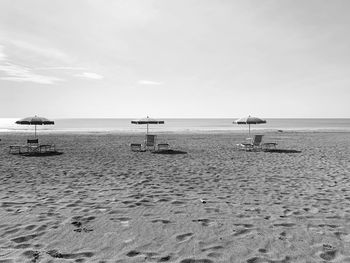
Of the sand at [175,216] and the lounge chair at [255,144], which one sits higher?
the lounge chair at [255,144]

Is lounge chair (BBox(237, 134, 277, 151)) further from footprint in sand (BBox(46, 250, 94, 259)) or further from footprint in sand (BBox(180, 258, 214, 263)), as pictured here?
footprint in sand (BBox(46, 250, 94, 259))

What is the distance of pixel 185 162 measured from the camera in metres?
12.1

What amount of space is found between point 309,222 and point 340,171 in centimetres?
565

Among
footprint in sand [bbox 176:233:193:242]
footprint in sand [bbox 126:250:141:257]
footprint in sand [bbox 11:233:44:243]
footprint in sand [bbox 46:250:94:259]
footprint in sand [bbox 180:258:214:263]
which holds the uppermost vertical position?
footprint in sand [bbox 11:233:44:243]

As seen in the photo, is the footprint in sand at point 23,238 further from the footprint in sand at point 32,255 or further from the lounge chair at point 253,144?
the lounge chair at point 253,144

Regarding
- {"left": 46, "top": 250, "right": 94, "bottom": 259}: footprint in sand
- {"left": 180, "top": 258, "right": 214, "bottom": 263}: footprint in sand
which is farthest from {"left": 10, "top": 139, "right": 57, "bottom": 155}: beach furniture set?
{"left": 180, "top": 258, "right": 214, "bottom": 263}: footprint in sand

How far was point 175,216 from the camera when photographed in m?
5.34

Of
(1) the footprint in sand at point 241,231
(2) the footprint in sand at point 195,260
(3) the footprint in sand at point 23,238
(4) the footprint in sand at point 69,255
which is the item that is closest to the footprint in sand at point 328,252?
(1) the footprint in sand at point 241,231

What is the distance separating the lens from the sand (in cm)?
388

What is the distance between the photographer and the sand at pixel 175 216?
3.88 meters

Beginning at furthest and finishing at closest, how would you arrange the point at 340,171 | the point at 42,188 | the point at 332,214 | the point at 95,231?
the point at 340,171, the point at 42,188, the point at 332,214, the point at 95,231

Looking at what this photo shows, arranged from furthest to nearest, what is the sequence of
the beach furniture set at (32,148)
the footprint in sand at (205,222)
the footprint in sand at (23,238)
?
the beach furniture set at (32,148) → the footprint in sand at (205,222) → the footprint in sand at (23,238)

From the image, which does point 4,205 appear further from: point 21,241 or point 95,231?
point 95,231

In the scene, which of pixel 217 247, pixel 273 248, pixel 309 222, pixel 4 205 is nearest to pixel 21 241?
pixel 4 205
